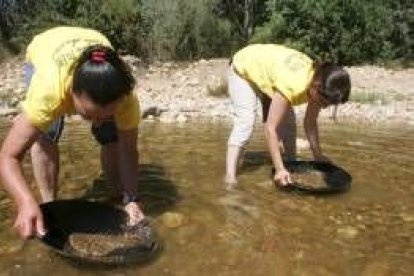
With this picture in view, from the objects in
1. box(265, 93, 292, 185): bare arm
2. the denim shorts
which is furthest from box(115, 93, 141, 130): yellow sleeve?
box(265, 93, 292, 185): bare arm

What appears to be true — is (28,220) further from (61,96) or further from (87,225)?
(87,225)

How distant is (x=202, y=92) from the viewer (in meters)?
11.9

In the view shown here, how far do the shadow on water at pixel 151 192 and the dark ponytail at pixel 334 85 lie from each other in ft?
4.36

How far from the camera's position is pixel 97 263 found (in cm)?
370

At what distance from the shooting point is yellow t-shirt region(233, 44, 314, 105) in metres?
5.02

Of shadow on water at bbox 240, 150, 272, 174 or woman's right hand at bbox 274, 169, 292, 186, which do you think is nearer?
woman's right hand at bbox 274, 169, 292, 186

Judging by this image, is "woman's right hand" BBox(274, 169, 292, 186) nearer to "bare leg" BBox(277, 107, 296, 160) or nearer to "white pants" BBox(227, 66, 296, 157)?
"white pants" BBox(227, 66, 296, 157)

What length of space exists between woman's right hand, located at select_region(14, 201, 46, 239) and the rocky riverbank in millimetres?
6019

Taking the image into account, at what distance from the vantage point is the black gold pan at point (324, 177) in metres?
5.24

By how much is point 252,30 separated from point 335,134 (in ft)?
31.3

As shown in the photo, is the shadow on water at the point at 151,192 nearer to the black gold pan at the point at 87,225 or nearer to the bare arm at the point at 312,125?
the black gold pan at the point at 87,225

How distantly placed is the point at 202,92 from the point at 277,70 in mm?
6649

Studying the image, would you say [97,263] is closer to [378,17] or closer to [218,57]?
[218,57]

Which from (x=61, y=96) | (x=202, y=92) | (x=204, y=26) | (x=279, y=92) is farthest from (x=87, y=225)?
(x=204, y=26)
